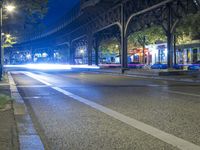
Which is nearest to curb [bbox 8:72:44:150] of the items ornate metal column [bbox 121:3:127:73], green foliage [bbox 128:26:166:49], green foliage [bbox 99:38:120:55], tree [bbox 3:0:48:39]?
tree [bbox 3:0:48:39]

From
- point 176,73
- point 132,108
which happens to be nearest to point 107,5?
point 176,73

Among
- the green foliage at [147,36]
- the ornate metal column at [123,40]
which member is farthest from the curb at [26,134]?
the green foliage at [147,36]

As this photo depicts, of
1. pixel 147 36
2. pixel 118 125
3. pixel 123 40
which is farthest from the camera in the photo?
pixel 147 36

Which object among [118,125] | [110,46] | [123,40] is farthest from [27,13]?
[110,46]

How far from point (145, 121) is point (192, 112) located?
2.40 metres

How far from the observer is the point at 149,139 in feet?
28.5

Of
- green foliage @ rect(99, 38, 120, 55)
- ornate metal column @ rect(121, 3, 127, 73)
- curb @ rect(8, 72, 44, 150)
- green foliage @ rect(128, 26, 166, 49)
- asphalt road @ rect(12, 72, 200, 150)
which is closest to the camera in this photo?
curb @ rect(8, 72, 44, 150)

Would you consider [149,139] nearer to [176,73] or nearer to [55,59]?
[176,73]

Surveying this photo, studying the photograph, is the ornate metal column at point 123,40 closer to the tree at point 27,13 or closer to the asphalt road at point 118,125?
the tree at point 27,13

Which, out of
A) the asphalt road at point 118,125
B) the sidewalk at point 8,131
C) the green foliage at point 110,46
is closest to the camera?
the sidewalk at point 8,131

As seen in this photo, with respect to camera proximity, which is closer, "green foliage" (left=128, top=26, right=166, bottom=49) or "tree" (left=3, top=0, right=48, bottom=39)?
"tree" (left=3, top=0, right=48, bottom=39)

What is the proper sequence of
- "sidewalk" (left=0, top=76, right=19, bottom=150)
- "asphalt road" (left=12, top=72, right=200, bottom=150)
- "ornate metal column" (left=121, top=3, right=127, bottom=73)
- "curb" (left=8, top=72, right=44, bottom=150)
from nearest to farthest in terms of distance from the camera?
1. "sidewalk" (left=0, top=76, right=19, bottom=150)
2. "curb" (left=8, top=72, right=44, bottom=150)
3. "asphalt road" (left=12, top=72, right=200, bottom=150)
4. "ornate metal column" (left=121, top=3, right=127, bottom=73)

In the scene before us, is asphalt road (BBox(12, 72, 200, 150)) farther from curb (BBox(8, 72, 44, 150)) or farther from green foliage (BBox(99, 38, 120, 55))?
green foliage (BBox(99, 38, 120, 55))

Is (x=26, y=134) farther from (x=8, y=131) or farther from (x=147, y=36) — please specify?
(x=147, y=36)
